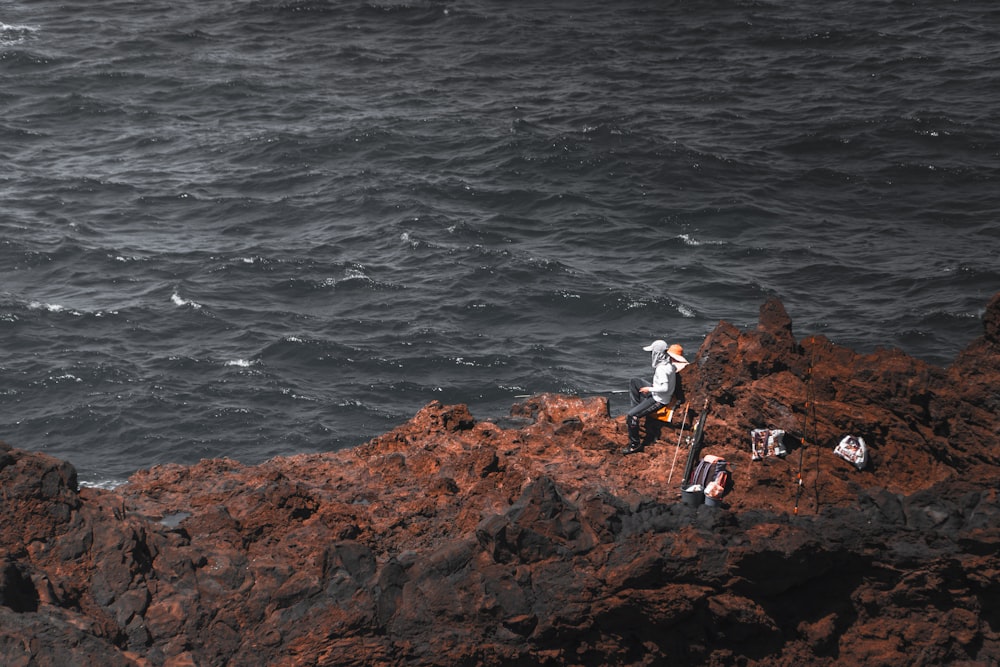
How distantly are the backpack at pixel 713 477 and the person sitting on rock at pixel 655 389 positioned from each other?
1.93 metres

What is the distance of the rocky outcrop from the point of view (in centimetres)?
1549

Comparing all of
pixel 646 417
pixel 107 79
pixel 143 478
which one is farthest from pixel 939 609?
pixel 107 79

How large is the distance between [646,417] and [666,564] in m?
5.63

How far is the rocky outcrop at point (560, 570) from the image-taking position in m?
15.5

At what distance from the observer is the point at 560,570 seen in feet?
52.3

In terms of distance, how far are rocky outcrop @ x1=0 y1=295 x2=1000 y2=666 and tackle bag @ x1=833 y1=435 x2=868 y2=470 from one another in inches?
8.1

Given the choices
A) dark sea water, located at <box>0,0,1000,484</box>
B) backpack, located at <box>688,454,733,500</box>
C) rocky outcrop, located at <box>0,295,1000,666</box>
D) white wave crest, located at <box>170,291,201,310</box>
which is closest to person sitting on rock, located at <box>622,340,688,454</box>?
backpack, located at <box>688,454,733,500</box>

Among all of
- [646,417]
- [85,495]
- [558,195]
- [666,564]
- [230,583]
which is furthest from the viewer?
[558,195]

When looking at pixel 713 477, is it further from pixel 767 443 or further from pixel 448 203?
pixel 448 203

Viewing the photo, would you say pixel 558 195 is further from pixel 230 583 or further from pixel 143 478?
pixel 230 583

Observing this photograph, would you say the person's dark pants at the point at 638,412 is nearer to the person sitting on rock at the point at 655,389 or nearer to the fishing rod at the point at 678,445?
the person sitting on rock at the point at 655,389

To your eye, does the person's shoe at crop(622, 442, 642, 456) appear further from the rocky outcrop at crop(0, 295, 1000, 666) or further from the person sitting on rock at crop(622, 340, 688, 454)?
the rocky outcrop at crop(0, 295, 1000, 666)

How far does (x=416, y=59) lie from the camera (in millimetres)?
62969

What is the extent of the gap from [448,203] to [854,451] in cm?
3063
